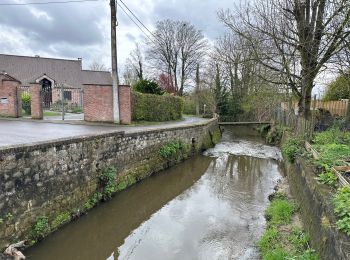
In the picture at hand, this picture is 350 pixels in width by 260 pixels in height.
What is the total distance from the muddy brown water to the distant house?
93.5 feet

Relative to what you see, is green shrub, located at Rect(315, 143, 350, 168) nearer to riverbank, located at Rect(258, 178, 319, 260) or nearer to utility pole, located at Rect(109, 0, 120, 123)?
riverbank, located at Rect(258, 178, 319, 260)

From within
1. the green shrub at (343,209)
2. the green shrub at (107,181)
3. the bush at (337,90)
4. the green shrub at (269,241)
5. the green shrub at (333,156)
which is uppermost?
the bush at (337,90)

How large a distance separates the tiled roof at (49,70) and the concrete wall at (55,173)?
31742mm

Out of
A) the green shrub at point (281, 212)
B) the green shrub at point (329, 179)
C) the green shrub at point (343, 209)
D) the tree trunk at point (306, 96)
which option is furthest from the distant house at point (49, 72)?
the green shrub at point (343, 209)

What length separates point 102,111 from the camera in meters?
16.5

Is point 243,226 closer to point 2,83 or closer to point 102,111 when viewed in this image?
point 102,111

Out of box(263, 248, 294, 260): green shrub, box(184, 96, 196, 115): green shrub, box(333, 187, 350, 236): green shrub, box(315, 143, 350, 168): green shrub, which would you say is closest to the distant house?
box(184, 96, 196, 115): green shrub

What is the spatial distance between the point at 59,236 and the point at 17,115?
13.3 m

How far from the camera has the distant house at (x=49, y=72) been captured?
3806 centimetres

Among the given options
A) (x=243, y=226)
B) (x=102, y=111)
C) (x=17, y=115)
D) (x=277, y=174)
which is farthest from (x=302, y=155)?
(x=17, y=115)

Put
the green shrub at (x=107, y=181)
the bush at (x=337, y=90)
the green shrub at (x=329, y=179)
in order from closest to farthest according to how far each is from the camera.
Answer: the green shrub at (x=329, y=179), the green shrub at (x=107, y=181), the bush at (x=337, y=90)

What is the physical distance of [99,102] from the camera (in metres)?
16.5

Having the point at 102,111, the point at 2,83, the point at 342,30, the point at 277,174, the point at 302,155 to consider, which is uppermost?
the point at 342,30

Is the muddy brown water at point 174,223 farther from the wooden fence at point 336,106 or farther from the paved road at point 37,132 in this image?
the wooden fence at point 336,106
